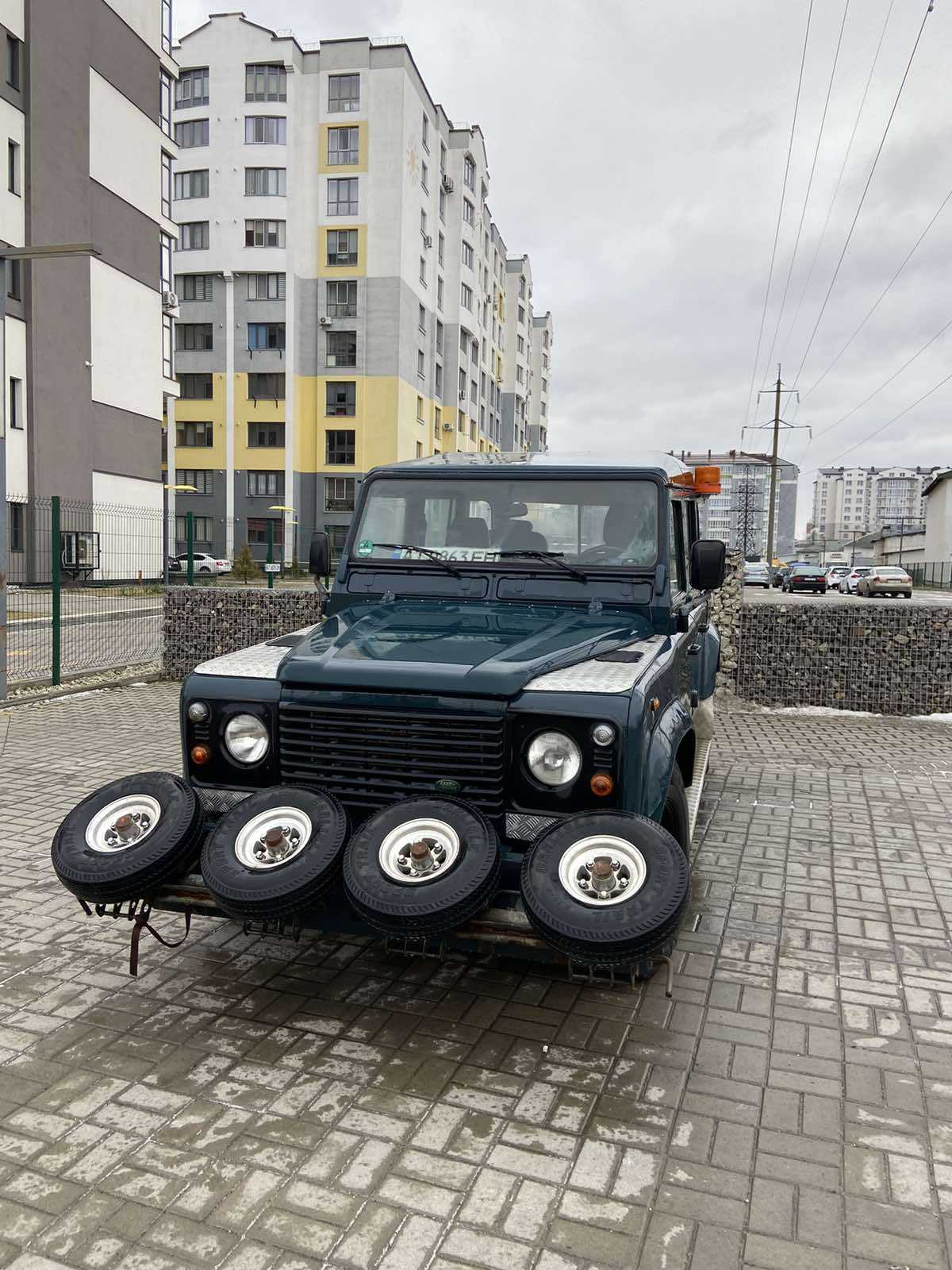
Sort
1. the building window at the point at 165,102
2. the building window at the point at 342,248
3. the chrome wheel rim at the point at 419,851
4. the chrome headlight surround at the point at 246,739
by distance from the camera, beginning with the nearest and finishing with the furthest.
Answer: the chrome wheel rim at the point at 419,851 → the chrome headlight surround at the point at 246,739 → the building window at the point at 165,102 → the building window at the point at 342,248

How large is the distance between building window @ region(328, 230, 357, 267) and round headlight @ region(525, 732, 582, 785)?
51741mm

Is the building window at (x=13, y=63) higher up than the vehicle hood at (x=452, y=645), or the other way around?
the building window at (x=13, y=63)

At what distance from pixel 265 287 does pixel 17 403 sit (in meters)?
25.5

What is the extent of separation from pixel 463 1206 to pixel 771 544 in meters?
57.1

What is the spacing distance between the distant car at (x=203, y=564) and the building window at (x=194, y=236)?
21.5m

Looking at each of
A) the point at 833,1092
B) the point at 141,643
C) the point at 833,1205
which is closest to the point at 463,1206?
the point at 833,1205

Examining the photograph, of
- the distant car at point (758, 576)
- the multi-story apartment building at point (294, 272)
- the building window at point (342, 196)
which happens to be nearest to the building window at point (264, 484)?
the multi-story apartment building at point (294, 272)

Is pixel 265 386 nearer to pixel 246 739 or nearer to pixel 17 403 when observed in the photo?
pixel 17 403

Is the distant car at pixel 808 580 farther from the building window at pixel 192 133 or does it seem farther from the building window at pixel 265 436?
the building window at pixel 192 133

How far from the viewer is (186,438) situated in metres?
54.2

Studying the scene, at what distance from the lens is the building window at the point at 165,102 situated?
35469mm

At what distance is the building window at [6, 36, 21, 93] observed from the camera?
1105 inches

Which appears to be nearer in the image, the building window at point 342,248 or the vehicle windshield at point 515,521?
the vehicle windshield at point 515,521

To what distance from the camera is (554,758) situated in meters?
3.61
